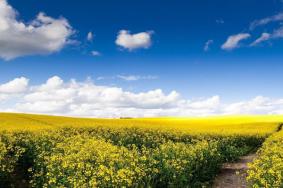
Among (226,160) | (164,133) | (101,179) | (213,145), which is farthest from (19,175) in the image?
(164,133)

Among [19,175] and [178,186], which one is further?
[19,175]

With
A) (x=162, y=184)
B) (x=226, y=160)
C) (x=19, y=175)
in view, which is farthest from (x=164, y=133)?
(x=162, y=184)

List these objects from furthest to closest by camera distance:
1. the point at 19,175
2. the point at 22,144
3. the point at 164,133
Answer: the point at 164,133 < the point at 22,144 < the point at 19,175

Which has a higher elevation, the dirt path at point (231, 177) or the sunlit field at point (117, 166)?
the sunlit field at point (117, 166)

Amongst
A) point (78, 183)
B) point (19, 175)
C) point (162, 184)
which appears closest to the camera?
point (78, 183)

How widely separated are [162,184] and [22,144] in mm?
10296

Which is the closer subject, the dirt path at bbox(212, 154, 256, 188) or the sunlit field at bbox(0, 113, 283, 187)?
the sunlit field at bbox(0, 113, 283, 187)

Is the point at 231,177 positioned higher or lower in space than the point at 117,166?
lower

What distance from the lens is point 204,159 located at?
2152cm

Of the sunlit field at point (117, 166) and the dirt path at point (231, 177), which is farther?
Result: the dirt path at point (231, 177)

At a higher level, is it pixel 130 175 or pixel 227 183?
pixel 130 175

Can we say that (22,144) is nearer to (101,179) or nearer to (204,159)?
(204,159)

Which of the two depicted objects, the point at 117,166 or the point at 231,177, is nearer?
the point at 117,166

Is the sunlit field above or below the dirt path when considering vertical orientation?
above
